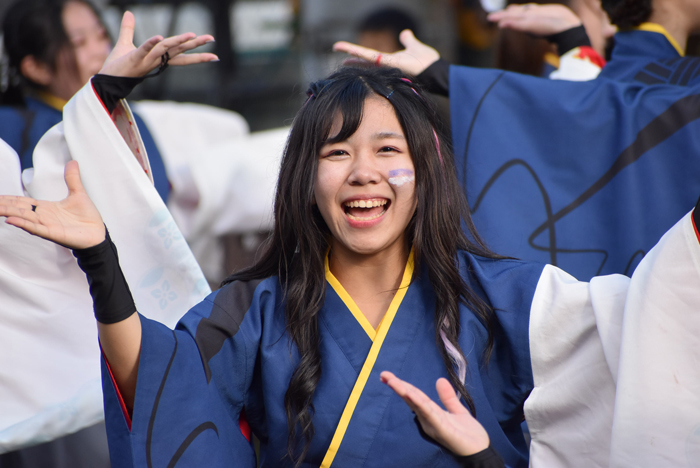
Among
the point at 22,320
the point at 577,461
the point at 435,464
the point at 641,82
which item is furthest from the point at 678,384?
the point at 22,320

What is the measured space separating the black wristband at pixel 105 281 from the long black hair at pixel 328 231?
1.24 feet

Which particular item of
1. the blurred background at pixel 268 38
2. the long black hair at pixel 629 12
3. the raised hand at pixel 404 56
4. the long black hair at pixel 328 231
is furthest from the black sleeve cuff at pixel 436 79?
the blurred background at pixel 268 38

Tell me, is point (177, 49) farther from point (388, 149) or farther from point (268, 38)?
point (268, 38)

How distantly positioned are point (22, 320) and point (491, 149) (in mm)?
1407

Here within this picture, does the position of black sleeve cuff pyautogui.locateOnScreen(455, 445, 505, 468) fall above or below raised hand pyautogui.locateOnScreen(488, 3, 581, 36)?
below

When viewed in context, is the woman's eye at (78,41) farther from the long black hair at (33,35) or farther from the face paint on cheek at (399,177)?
the face paint on cheek at (399,177)

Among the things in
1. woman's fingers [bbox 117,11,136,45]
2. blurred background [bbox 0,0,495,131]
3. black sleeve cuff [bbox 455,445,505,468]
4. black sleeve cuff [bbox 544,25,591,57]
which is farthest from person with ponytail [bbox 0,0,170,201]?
blurred background [bbox 0,0,495,131]

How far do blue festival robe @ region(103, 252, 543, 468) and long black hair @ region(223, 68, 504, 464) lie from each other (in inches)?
1.1

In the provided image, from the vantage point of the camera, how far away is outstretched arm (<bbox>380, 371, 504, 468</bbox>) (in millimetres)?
1268

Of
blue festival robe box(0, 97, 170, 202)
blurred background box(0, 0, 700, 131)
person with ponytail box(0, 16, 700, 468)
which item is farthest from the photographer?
blurred background box(0, 0, 700, 131)

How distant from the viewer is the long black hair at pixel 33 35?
2916 millimetres

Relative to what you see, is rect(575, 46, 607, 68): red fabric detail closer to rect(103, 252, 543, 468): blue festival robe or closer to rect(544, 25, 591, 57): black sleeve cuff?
rect(544, 25, 591, 57): black sleeve cuff

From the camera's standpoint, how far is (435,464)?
1.54m

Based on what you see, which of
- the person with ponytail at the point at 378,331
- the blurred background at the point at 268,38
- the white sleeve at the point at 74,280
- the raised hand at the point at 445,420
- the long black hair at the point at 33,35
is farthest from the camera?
the blurred background at the point at 268,38
